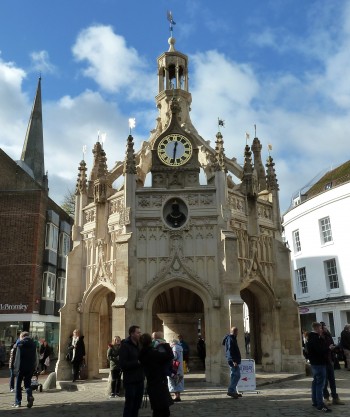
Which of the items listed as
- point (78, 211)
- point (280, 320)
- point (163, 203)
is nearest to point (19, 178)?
point (78, 211)

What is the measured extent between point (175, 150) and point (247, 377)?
30.3ft

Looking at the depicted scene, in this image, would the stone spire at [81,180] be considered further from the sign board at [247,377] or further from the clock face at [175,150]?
the sign board at [247,377]

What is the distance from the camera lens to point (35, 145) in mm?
44844

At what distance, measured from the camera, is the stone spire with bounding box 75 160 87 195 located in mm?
19391

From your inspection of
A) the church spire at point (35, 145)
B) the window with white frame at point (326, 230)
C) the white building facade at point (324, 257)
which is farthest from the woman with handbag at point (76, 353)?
the church spire at point (35, 145)

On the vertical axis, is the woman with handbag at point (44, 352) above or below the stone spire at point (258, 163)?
below

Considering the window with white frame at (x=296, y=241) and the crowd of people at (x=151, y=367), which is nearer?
the crowd of people at (x=151, y=367)

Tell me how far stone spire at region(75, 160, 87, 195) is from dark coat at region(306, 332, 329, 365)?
12909 millimetres

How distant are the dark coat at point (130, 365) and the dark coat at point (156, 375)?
0.31 ft

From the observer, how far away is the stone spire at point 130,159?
16984mm

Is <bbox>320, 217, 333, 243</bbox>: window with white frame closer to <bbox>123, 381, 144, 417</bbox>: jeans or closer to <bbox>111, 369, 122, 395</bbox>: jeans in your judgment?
<bbox>111, 369, 122, 395</bbox>: jeans

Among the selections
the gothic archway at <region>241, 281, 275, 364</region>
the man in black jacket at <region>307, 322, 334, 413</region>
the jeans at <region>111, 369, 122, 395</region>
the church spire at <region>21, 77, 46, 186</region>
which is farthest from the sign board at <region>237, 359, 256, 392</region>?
the church spire at <region>21, 77, 46, 186</region>

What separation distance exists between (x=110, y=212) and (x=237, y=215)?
5259 millimetres

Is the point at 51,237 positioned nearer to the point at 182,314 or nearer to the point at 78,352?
the point at 182,314
